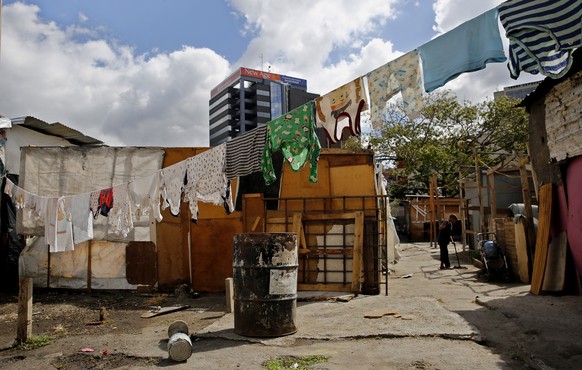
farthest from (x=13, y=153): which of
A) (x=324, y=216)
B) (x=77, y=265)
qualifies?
(x=324, y=216)

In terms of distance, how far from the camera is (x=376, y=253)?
32.2 ft

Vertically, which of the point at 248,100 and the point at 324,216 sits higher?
the point at 248,100

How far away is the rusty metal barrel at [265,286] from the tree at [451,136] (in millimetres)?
22428

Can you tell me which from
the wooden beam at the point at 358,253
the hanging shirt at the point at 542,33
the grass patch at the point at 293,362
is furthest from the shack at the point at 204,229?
the hanging shirt at the point at 542,33

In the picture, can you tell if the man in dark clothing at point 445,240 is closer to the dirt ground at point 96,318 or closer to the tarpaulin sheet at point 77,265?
the dirt ground at point 96,318

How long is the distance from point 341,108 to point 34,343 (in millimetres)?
5726

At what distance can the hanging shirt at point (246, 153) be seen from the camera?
8562 mm

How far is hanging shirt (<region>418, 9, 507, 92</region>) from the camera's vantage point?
505cm

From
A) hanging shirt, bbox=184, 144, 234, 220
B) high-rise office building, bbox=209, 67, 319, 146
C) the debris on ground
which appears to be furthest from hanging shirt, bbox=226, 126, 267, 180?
high-rise office building, bbox=209, 67, 319, 146

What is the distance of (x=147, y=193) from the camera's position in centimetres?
1005

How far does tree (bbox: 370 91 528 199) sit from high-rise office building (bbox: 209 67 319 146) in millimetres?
73222

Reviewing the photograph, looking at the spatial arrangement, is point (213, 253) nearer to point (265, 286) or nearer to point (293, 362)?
point (265, 286)

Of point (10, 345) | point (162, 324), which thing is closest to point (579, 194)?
point (162, 324)

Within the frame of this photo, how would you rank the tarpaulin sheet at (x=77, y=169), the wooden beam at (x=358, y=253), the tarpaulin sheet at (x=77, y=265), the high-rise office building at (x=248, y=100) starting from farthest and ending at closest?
1. the high-rise office building at (x=248, y=100)
2. the tarpaulin sheet at (x=77, y=169)
3. the tarpaulin sheet at (x=77, y=265)
4. the wooden beam at (x=358, y=253)
